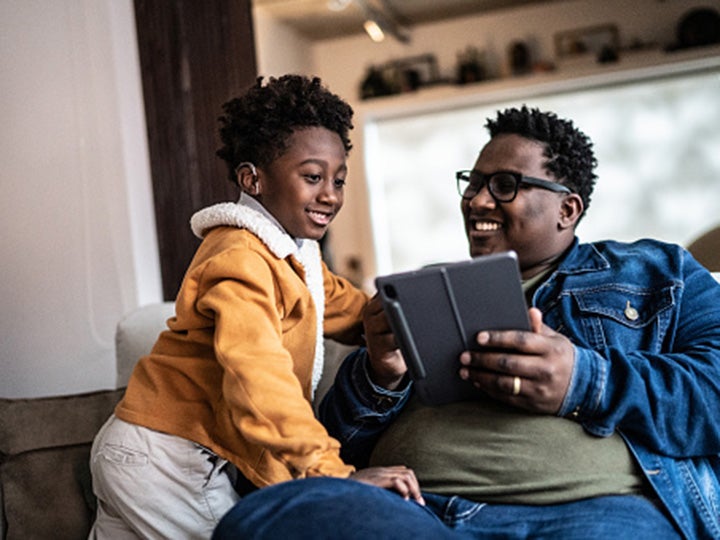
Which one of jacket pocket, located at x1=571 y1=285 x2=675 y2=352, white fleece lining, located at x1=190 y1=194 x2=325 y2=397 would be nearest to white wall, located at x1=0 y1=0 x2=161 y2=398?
white fleece lining, located at x1=190 y1=194 x2=325 y2=397

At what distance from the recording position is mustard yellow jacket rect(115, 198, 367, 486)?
1.25 metres

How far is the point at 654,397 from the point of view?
132cm

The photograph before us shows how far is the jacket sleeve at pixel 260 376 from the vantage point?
1.23 metres

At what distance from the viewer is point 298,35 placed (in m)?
7.04

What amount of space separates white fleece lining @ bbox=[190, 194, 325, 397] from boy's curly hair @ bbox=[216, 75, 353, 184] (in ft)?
0.35

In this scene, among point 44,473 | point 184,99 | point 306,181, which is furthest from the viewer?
point 184,99

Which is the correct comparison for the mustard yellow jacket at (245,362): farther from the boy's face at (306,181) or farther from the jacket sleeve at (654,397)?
the jacket sleeve at (654,397)

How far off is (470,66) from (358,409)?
5.66 metres

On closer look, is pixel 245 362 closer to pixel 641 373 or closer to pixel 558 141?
pixel 641 373

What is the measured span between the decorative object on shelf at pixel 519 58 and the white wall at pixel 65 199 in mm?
4481

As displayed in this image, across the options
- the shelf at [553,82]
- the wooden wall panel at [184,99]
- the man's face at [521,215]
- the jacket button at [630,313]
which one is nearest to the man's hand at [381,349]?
the man's face at [521,215]

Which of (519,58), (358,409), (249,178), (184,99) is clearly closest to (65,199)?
(184,99)

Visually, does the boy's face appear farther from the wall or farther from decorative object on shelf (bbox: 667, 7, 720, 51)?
decorative object on shelf (bbox: 667, 7, 720, 51)

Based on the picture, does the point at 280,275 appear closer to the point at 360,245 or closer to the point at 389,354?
the point at 389,354
